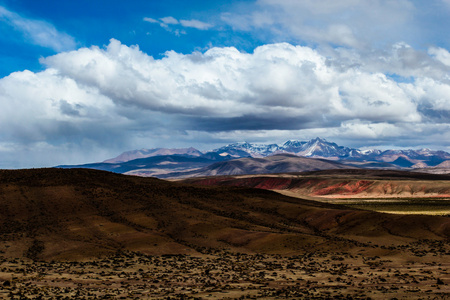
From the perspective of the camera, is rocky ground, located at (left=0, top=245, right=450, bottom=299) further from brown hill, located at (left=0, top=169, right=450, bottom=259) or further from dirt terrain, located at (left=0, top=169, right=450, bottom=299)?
brown hill, located at (left=0, top=169, right=450, bottom=259)

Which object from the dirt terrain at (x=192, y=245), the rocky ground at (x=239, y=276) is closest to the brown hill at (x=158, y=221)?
the dirt terrain at (x=192, y=245)

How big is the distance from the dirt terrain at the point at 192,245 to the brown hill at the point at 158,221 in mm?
202

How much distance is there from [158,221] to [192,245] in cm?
1394

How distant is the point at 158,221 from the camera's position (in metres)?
73.4

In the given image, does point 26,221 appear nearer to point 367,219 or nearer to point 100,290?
point 100,290

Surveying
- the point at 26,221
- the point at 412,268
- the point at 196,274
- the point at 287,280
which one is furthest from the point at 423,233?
the point at 26,221

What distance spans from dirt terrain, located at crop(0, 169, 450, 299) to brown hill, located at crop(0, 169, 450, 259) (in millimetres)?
202

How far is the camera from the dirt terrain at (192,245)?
120 feet

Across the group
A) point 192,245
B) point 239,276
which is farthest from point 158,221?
point 239,276

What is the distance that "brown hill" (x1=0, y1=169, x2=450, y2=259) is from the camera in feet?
194

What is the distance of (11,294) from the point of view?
32.7 metres

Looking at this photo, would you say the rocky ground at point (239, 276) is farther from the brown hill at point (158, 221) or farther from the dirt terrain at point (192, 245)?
the brown hill at point (158, 221)

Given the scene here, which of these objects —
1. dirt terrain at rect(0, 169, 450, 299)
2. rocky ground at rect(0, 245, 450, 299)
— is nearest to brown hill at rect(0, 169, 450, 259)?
dirt terrain at rect(0, 169, 450, 299)

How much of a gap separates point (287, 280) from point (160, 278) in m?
12.1
